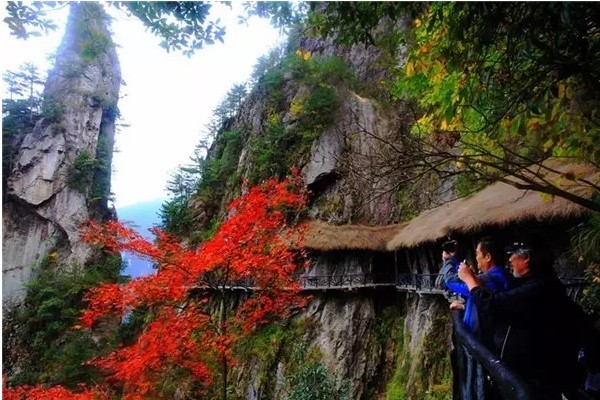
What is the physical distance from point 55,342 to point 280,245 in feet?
45.6

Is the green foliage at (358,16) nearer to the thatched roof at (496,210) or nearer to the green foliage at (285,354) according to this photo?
the thatched roof at (496,210)

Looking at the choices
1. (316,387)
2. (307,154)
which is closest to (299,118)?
(307,154)

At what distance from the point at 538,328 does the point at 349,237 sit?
1164 centimetres

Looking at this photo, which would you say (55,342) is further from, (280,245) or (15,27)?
(15,27)

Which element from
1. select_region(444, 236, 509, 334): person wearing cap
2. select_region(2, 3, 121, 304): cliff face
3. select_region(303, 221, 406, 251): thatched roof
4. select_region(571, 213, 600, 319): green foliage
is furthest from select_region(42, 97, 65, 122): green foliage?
select_region(444, 236, 509, 334): person wearing cap

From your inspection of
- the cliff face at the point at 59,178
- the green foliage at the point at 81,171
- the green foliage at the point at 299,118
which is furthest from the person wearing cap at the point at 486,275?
the green foliage at the point at 81,171

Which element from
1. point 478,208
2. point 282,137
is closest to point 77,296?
point 282,137

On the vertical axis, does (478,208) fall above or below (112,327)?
above

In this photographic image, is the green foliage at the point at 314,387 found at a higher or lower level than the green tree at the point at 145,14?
lower

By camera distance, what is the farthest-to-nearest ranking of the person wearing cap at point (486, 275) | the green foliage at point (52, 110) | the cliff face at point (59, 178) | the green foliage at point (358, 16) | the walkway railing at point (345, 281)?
the green foliage at point (52, 110), the cliff face at point (59, 178), the walkway railing at point (345, 281), the green foliage at point (358, 16), the person wearing cap at point (486, 275)

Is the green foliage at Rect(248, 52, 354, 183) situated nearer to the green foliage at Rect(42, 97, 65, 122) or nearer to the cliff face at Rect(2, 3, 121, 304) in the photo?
the cliff face at Rect(2, 3, 121, 304)

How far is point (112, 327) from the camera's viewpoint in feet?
66.7

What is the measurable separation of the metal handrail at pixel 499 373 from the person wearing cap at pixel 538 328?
18cm

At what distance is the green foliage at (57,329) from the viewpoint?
16.2 metres
